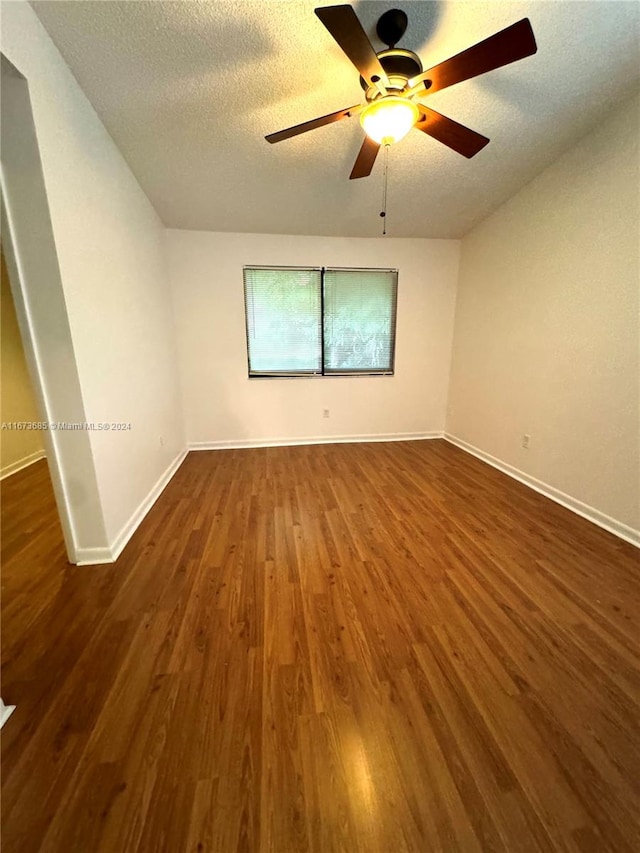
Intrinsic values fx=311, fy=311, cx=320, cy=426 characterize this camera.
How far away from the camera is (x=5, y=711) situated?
108 centimetres

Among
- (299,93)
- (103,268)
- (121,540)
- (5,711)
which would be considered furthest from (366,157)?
(5,711)

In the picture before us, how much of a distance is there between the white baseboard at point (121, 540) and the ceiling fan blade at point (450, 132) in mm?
2875

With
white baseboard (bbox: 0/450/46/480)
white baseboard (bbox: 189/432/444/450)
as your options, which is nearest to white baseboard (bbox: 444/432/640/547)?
white baseboard (bbox: 189/432/444/450)

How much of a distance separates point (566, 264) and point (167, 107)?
9.70 ft

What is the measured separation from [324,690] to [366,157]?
8.83 feet

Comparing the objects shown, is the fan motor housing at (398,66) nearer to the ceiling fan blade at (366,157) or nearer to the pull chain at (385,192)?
the ceiling fan blade at (366,157)

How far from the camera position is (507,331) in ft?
9.93

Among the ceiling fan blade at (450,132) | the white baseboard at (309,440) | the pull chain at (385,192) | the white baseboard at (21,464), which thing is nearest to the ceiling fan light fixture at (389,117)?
the ceiling fan blade at (450,132)

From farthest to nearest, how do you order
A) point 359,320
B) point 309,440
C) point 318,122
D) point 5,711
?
point 309,440, point 359,320, point 318,122, point 5,711

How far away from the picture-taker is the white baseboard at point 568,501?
2.06 metres

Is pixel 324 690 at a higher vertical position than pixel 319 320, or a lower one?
lower

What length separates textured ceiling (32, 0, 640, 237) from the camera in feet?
4.86

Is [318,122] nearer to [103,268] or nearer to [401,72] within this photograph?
[401,72]

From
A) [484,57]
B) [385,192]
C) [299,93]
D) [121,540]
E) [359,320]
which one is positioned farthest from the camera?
[359,320]
